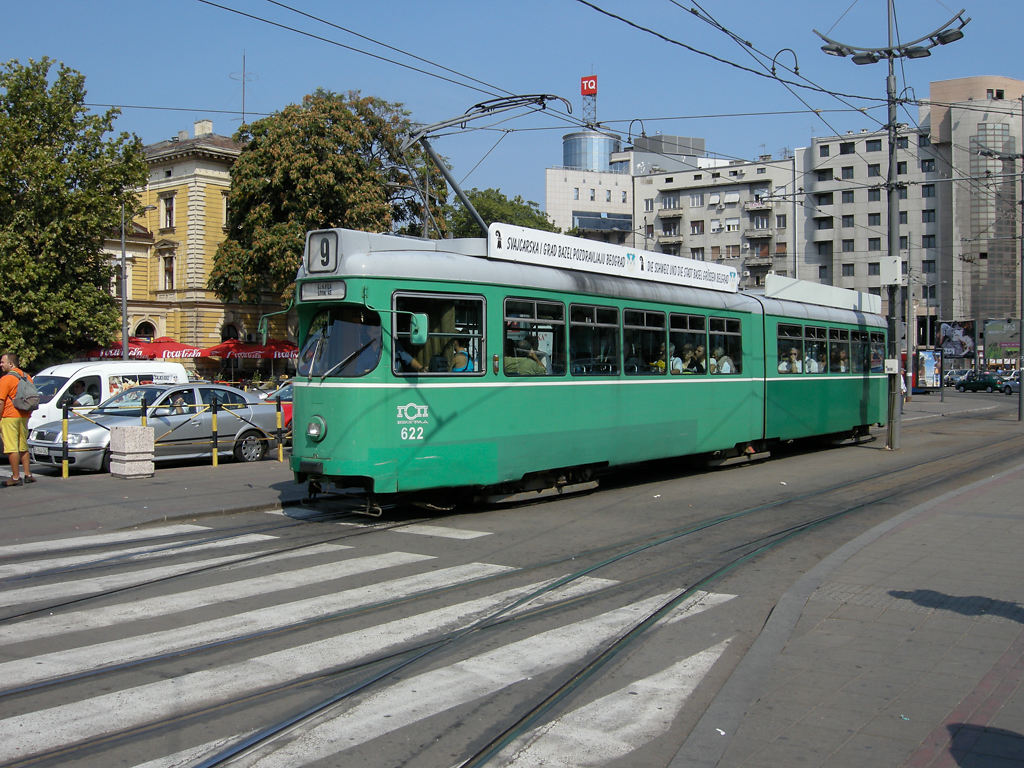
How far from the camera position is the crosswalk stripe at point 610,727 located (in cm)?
437

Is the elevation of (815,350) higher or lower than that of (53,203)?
lower

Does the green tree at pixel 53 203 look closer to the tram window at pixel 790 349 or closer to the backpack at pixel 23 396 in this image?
the backpack at pixel 23 396

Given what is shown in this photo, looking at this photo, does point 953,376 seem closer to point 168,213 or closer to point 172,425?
point 168,213

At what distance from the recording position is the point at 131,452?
48.0 feet

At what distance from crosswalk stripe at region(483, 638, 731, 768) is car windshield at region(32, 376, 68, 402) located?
18.1 meters

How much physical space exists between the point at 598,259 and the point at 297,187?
31.3 meters

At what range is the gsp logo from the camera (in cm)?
1034

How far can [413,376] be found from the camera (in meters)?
10.5

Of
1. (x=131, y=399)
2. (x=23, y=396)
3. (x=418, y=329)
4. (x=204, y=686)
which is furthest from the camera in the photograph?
(x=131, y=399)

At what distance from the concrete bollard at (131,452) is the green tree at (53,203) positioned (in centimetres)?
2583

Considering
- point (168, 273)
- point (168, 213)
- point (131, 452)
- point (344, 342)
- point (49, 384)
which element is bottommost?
point (131, 452)

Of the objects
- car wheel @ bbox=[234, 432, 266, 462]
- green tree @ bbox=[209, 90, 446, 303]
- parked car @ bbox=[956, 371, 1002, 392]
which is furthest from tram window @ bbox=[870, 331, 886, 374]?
parked car @ bbox=[956, 371, 1002, 392]

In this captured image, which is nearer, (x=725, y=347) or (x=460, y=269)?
(x=460, y=269)

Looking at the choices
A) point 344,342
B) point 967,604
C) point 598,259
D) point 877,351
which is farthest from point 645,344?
point 877,351
